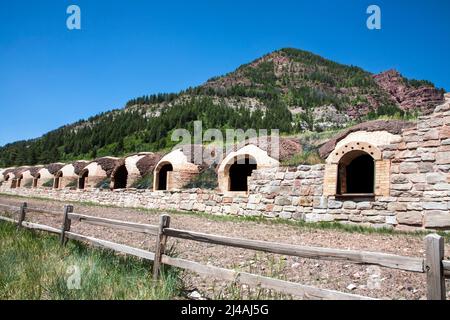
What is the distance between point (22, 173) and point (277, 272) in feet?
102

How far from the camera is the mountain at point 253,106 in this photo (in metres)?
48.9

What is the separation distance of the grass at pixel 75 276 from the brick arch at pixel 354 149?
677 cm

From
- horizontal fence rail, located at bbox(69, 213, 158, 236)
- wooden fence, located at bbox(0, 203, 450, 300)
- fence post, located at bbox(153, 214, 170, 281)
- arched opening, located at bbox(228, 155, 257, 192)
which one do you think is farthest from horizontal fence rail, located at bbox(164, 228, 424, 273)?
arched opening, located at bbox(228, 155, 257, 192)

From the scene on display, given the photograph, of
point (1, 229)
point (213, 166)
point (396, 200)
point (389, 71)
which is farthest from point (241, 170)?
point (389, 71)

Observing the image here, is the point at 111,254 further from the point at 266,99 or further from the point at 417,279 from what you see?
the point at 266,99

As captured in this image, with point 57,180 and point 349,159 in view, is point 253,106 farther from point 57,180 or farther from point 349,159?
point 349,159

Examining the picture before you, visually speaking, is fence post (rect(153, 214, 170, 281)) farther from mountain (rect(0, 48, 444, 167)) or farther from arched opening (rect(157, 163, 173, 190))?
mountain (rect(0, 48, 444, 167))

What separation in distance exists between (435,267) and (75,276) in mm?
3950

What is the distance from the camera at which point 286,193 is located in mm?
11133

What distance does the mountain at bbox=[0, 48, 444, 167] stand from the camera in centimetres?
4888

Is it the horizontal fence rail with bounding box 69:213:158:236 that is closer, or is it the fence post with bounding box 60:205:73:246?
the horizontal fence rail with bounding box 69:213:158:236

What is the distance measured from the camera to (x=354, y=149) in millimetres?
9773

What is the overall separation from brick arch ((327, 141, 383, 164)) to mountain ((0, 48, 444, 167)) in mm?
26204

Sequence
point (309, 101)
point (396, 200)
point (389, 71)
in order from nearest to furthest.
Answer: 1. point (396, 200)
2. point (309, 101)
3. point (389, 71)
